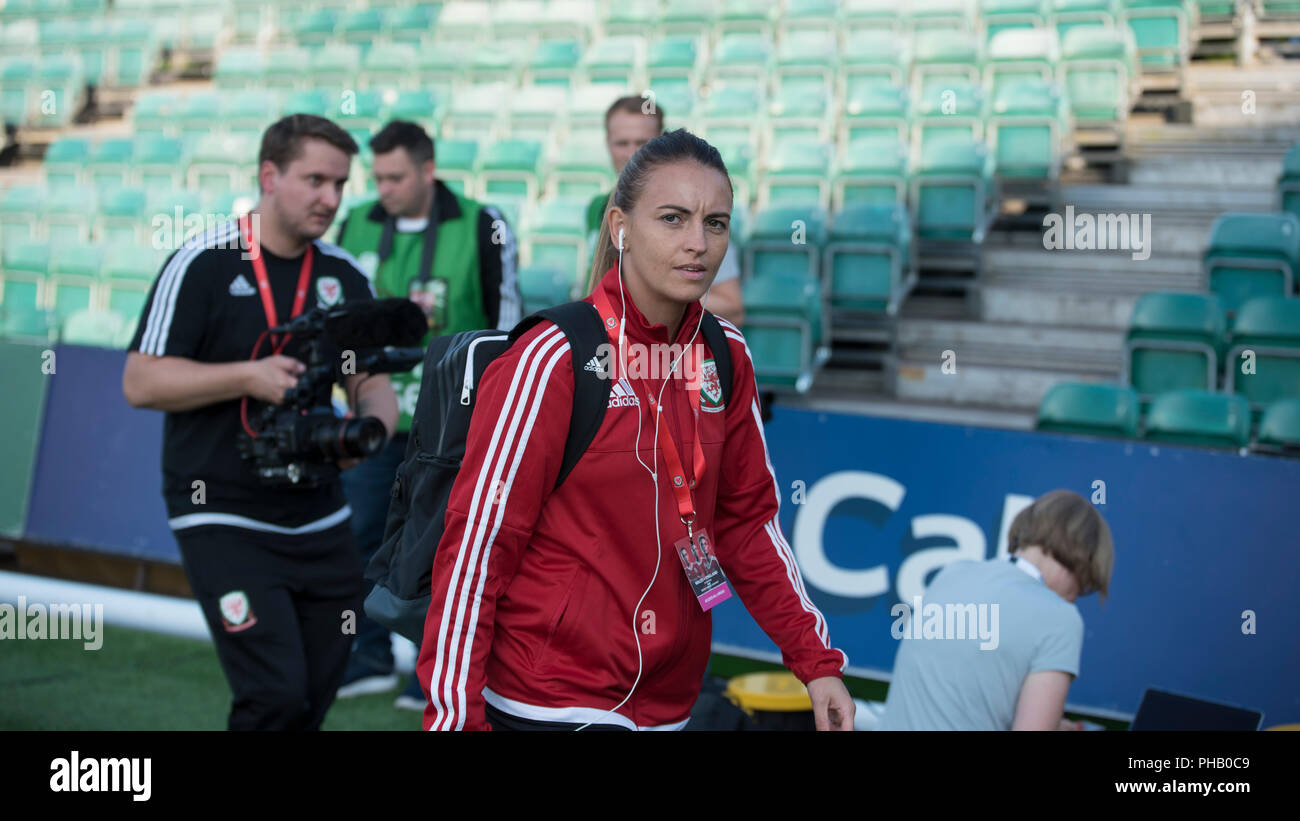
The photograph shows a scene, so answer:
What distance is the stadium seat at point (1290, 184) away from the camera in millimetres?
8594

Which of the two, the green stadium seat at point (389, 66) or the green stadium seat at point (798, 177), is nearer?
the green stadium seat at point (798, 177)

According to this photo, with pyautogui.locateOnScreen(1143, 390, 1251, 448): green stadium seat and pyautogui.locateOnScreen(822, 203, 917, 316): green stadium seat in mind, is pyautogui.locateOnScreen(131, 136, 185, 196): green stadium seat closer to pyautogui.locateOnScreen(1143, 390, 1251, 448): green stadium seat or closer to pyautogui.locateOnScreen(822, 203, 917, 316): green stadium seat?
pyautogui.locateOnScreen(822, 203, 917, 316): green stadium seat

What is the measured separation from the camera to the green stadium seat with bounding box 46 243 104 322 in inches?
406

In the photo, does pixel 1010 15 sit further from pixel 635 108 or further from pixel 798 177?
pixel 635 108

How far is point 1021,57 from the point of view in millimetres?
10438

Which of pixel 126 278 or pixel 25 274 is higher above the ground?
pixel 25 274

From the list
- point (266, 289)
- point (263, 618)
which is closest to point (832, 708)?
point (263, 618)

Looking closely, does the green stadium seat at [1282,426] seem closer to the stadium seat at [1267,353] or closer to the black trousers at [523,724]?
the stadium seat at [1267,353]

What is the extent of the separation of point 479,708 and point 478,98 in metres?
10.7

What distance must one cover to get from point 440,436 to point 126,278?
898cm

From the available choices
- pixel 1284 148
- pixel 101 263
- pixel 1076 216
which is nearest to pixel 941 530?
pixel 1076 216

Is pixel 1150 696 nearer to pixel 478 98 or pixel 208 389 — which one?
pixel 208 389

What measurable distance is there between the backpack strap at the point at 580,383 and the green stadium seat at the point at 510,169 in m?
8.65

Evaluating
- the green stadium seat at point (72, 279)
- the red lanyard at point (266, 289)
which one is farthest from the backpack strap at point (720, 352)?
the green stadium seat at point (72, 279)
